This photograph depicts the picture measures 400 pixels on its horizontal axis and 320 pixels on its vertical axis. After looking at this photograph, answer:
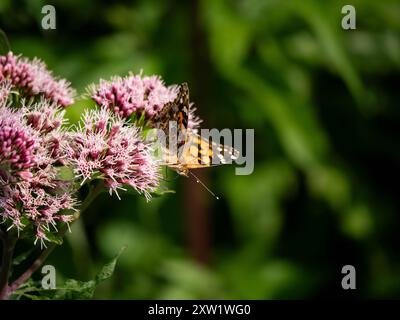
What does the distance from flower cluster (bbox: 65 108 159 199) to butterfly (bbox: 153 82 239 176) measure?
0.06 metres

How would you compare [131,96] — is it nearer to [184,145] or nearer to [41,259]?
[184,145]

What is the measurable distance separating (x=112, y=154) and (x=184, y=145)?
18cm

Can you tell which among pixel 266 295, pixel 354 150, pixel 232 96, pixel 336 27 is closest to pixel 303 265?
pixel 266 295

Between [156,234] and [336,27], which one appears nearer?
[336,27]

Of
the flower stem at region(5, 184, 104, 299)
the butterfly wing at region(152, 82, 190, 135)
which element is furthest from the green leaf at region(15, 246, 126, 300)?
the butterfly wing at region(152, 82, 190, 135)

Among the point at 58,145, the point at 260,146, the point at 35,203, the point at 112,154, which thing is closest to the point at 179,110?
the point at 112,154

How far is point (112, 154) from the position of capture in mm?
1690

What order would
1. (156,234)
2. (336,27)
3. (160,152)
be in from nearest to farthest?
(160,152) < (336,27) < (156,234)

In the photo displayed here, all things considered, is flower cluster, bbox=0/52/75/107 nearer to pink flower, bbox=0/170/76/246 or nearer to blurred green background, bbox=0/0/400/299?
pink flower, bbox=0/170/76/246

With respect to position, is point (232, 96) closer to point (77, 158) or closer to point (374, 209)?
point (374, 209)

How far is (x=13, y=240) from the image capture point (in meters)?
1.58

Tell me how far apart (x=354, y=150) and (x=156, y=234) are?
1136 mm

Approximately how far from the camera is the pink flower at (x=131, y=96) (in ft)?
5.77

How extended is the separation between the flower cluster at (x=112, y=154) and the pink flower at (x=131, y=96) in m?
0.04
